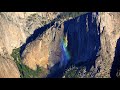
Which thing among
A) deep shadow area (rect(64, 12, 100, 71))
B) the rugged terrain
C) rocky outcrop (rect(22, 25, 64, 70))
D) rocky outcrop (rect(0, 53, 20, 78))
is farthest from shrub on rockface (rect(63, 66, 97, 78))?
rocky outcrop (rect(0, 53, 20, 78))

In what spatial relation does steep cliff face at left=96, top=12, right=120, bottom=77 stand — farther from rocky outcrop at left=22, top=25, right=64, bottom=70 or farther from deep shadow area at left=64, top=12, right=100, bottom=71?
rocky outcrop at left=22, top=25, right=64, bottom=70

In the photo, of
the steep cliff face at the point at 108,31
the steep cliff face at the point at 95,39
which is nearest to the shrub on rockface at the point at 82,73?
the steep cliff face at the point at 95,39

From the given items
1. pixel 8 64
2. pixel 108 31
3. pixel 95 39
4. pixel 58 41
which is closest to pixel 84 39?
pixel 95 39

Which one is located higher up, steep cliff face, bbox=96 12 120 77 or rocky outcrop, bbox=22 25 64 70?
steep cliff face, bbox=96 12 120 77

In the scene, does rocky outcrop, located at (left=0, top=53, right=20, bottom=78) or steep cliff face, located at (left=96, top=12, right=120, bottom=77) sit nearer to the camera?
steep cliff face, located at (left=96, top=12, right=120, bottom=77)
